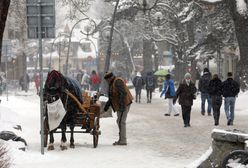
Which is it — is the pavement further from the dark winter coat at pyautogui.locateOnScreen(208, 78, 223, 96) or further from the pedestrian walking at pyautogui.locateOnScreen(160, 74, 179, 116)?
the dark winter coat at pyautogui.locateOnScreen(208, 78, 223, 96)

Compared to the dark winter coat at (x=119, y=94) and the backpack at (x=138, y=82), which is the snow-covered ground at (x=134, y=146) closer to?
the dark winter coat at (x=119, y=94)

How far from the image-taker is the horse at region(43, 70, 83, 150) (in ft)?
45.9

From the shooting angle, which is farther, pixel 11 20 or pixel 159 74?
pixel 11 20

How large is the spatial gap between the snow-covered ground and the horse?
40 cm

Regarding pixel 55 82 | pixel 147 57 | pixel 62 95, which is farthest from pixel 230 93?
pixel 147 57

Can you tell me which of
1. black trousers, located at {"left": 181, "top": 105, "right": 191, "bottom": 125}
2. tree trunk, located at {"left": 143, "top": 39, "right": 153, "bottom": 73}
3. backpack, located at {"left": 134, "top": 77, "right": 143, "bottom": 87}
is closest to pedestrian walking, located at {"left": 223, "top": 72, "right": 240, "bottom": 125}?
black trousers, located at {"left": 181, "top": 105, "right": 191, "bottom": 125}

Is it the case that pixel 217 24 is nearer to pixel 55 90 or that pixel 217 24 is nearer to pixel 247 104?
pixel 247 104

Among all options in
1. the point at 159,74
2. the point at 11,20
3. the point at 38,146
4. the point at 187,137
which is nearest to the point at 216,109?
the point at 187,137

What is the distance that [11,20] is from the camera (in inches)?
2608

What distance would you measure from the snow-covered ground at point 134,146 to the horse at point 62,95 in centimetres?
40

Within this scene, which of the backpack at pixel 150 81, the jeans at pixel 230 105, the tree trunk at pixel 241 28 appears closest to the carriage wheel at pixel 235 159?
the jeans at pixel 230 105

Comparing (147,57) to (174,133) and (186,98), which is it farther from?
(174,133)

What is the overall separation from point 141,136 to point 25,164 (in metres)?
6.45

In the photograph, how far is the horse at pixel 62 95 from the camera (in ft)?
45.9
